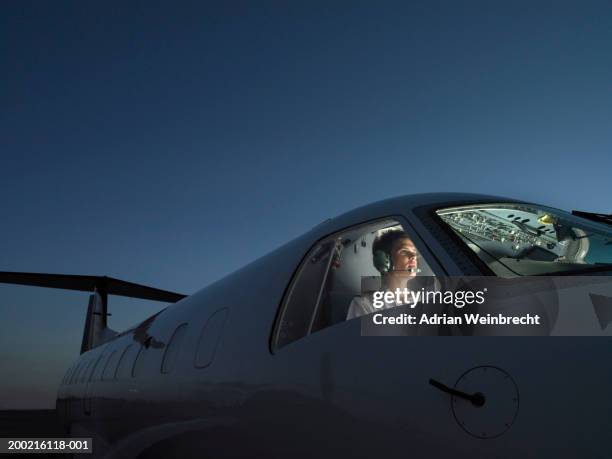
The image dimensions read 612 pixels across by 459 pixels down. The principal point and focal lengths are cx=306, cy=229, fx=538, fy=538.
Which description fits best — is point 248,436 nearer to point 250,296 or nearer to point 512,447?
point 250,296

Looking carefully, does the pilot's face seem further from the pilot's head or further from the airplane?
the airplane

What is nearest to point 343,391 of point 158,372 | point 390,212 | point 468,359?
point 468,359

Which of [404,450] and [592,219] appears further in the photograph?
[592,219]

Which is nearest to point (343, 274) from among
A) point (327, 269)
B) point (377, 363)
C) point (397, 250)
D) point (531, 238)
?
point (327, 269)

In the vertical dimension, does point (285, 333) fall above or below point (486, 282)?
below

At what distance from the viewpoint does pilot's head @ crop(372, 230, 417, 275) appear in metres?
3.03

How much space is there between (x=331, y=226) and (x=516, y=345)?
1.86 m

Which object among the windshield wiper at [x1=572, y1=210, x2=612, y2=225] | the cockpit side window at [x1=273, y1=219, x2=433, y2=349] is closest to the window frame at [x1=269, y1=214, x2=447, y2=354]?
the cockpit side window at [x1=273, y1=219, x2=433, y2=349]

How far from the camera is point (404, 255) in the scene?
121 inches

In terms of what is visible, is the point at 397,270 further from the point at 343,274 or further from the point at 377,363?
the point at 377,363

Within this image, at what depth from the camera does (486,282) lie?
7.49 ft

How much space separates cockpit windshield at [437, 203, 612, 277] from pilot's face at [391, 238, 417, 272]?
9.6 inches

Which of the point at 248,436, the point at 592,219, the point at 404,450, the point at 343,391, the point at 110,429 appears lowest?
the point at 110,429

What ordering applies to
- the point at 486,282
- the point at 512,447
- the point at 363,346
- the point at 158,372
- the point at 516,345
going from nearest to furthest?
the point at 512,447, the point at 516,345, the point at 486,282, the point at 363,346, the point at 158,372
